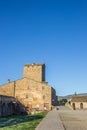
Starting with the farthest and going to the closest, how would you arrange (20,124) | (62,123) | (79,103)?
(79,103) < (20,124) < (62,123)

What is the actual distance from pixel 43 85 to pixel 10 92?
26.4ft

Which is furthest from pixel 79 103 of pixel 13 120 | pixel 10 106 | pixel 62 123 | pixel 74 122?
pixel 62 123

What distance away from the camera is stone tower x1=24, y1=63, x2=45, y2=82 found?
2968 inches

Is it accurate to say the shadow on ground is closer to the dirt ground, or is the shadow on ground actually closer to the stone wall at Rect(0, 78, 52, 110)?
the dirt ground

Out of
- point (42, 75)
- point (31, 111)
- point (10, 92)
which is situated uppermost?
point (42, 75)

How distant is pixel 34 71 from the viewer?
76000 mm

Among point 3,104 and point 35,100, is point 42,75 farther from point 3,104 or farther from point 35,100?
point 3,104

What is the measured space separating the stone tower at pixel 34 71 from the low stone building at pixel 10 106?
468 inches

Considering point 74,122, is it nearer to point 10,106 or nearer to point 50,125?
point 50,125

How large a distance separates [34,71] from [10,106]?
707 inches

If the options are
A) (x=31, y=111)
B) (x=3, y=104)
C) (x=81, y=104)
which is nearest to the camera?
(x=3, y=104)

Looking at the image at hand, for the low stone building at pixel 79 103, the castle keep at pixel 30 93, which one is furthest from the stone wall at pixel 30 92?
the low stone building at pixel 79 103

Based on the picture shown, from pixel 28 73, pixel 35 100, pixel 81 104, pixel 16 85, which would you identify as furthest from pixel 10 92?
pixel 81 104

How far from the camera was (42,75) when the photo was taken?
7638 centimetres
